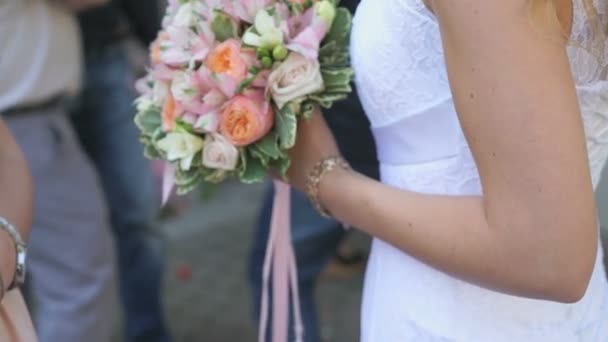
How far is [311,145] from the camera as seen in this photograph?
1.28 metres

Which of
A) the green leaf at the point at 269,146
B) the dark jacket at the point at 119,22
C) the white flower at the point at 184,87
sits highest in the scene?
the white flower at the point at 184,87

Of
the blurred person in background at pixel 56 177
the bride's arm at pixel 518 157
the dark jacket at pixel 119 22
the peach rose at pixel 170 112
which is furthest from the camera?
the dark jacket at pixel 119 22

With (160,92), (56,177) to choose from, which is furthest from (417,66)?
(56,177)

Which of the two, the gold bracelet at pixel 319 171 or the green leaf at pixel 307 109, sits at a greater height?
the green leaf at pixel 307 109

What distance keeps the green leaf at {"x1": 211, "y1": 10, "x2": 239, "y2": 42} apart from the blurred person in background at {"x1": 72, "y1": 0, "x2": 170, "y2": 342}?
157cm

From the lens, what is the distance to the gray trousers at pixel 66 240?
2385 mm

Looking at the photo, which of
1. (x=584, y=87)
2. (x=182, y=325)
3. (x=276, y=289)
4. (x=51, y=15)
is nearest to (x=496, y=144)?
(x=584, y=87)

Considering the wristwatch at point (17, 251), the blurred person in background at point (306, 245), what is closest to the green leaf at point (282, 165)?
the wristwatch at point (17, 251)

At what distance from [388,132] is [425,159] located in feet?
0.23

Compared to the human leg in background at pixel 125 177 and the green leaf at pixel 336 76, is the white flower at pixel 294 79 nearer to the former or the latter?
the green leaf at pixel 336 76

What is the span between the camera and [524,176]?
977mm

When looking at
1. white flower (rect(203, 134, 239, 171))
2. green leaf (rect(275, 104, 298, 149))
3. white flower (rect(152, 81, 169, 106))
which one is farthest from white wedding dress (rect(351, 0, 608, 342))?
white flower (rect(152, 81, 169, 106))

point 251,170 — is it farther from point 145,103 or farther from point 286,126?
point 145,103

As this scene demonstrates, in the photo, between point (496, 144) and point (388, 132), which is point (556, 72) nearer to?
point (496, 144)
